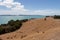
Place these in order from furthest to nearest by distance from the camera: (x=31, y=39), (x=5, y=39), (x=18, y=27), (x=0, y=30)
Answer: (x=18, y=27) < (x=0, y=30) < (x=5, y=39) < (x=31, y=39)

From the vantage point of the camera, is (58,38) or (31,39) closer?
(58,38)

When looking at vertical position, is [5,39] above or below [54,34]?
below

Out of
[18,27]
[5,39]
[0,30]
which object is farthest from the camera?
[18,27]

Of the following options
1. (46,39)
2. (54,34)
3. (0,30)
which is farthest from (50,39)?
(0,30)

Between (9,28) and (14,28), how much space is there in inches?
46.3

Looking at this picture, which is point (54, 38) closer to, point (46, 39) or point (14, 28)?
point (46, 39)

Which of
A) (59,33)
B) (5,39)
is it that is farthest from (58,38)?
(5,39)

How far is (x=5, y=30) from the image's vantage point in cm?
3969

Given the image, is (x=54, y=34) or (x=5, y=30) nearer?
(x=54, y=34)

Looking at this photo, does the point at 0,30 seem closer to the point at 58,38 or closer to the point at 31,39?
the point at 31,39

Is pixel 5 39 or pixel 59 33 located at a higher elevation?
pixel 59 33

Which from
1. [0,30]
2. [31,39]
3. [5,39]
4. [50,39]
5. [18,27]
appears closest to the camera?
[50,39]

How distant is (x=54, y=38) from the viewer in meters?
22.4

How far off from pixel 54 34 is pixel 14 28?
18.3 m
